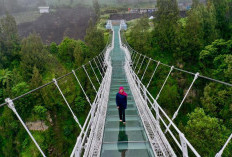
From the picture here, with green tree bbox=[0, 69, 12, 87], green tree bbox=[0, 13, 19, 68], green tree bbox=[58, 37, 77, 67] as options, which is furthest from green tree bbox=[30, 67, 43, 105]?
green tree bbox=[0, 13, 19, 68]

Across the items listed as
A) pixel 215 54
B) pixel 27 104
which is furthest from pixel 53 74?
pixel 215 54

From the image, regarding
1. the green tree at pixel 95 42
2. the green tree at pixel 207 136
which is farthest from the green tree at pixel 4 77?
the green tree at pixel 207 136

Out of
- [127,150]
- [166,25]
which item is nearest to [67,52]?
[166,25]

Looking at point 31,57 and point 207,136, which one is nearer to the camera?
point 207,136

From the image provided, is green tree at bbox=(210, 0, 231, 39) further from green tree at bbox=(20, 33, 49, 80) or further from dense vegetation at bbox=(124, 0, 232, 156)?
green tree at bbox=(20, 33, 49, 80)

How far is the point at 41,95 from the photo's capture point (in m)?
16.9

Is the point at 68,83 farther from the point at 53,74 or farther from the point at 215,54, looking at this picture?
the point at 215,54

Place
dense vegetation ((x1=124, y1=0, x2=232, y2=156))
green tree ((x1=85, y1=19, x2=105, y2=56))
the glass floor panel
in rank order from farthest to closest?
green tree ((x1=85, y1=19, x2=105, y2=56))
dense vegetation ((x1=124, y1=0, x2=232, y2=156))
the glass floor panel

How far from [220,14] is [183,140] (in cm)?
2280

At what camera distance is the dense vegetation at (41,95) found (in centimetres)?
1557

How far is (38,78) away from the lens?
16.7 meters

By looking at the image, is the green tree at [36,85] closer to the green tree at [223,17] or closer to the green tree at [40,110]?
the green tree at [40,110]

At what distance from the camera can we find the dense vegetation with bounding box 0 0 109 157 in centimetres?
1557

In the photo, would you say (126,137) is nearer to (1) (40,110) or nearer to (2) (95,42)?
(1) (40,110)
